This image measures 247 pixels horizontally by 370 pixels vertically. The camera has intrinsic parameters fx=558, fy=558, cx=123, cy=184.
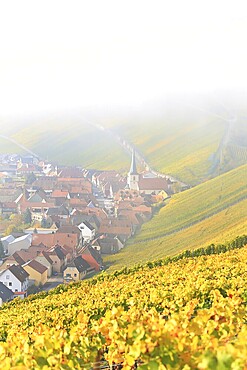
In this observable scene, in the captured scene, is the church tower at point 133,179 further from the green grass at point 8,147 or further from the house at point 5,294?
the house at point 5,294

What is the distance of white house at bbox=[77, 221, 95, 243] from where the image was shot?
4172 centimetres

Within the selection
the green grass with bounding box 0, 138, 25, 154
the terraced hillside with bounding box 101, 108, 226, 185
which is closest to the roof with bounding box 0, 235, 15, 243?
the terraced hillside with bounding box 101, 108, 226, 185

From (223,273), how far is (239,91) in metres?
114

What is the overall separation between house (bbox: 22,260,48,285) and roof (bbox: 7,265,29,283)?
26 cm

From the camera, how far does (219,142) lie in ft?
222

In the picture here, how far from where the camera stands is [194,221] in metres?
38.3

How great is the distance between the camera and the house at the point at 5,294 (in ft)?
80.3

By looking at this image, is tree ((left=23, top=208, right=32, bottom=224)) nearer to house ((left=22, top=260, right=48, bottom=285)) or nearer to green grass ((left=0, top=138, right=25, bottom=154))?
house ((left=22, top=260, right=48, bottom=285))

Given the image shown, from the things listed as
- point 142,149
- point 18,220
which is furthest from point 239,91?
point 18,220

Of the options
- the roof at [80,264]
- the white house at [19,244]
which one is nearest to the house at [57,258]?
the roof at [80,264]

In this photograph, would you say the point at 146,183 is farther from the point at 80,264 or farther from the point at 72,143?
the point at 72,143

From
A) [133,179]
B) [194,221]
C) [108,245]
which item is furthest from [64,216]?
[194,221]

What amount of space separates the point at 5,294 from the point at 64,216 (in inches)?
995

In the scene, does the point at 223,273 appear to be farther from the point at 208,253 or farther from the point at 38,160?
the point at 38,160
